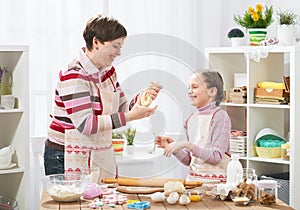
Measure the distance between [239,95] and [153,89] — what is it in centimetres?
163

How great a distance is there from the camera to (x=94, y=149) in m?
2.70

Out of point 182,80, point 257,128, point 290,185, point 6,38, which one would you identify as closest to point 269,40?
point 257,128

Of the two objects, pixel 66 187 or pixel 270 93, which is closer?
pixel 66 187

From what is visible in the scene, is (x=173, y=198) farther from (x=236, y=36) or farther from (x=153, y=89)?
(x=236, y=36)

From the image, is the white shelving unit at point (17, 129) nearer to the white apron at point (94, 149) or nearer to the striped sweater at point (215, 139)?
the white apron at point (94, 149)

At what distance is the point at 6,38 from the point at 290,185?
6.59ft

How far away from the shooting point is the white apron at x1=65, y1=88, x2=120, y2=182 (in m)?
2.70

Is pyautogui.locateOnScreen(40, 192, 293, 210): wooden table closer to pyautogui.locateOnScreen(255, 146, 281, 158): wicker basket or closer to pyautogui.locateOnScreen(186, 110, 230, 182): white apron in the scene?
pyautogui.locateOnScreen(186, 110, 230, 182): white apron

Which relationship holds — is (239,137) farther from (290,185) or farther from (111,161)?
(111,161)

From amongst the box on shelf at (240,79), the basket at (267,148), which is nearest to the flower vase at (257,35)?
the box on shelf at (240,79)

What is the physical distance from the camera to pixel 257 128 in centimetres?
399

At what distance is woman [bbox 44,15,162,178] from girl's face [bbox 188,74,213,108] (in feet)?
0.61

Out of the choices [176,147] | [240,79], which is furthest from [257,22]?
[176,147]

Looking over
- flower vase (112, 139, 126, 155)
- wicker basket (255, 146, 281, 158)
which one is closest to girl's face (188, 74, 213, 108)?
flower vase (112, 139, 126, 155)
